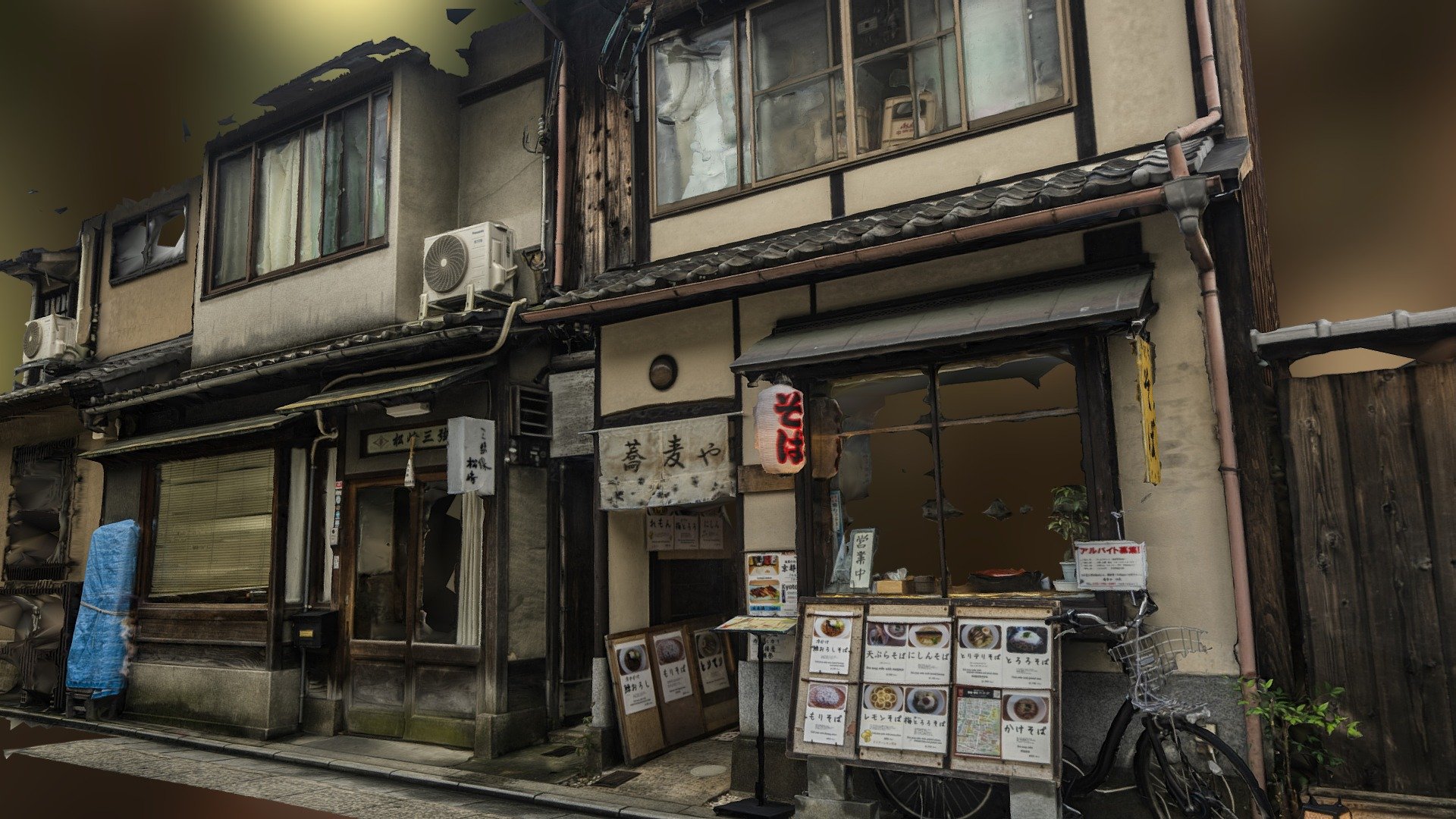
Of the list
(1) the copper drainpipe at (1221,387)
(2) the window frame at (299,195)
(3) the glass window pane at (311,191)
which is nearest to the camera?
(1) the copper drainpipe at (1221,387)

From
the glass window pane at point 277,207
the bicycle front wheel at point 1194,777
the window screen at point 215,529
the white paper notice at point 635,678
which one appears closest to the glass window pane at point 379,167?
the glass window pane at point 277,207

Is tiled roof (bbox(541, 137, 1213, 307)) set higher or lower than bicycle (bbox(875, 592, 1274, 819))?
higher

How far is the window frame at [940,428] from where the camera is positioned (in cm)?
780

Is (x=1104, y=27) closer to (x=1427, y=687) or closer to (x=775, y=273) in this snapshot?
(x=775, y=273)

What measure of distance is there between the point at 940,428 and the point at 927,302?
1295mm

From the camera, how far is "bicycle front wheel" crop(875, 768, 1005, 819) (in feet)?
25.9

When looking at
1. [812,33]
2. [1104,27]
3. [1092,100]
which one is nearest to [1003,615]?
[1092,100]

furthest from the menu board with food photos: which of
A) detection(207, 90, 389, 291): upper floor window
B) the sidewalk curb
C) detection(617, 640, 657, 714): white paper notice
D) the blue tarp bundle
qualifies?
the blue tarp bundle

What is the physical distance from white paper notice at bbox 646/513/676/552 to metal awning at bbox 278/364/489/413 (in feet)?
10.6

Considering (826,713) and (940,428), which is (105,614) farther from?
(940,428)

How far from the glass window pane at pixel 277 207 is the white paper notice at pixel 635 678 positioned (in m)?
9.23

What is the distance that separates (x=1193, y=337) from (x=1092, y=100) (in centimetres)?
250

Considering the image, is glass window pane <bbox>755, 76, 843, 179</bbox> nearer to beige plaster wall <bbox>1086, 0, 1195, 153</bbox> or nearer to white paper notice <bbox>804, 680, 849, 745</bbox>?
beige plaster wall <bbox>1086, 0, 1195, 153</bbox>

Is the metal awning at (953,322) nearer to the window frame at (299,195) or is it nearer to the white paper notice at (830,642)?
the white paper notice at (830,642)
